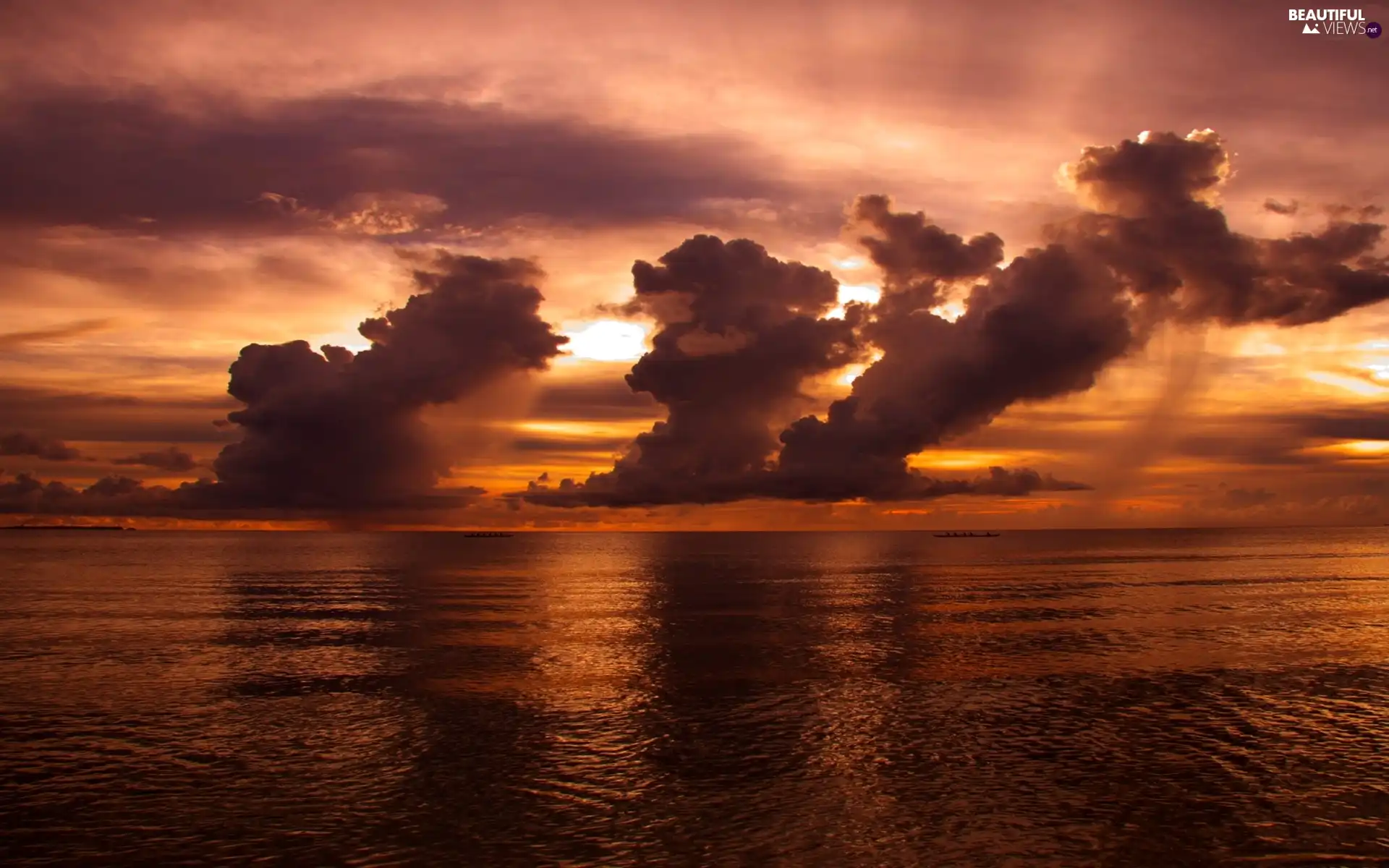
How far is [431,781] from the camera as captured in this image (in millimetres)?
32531

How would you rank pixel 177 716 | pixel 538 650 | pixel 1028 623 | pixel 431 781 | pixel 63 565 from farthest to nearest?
1. pixel 63 565
2. pixel 1028 623
3. pixel 538 650
4. pixel 177 716
5. pixel 431 781

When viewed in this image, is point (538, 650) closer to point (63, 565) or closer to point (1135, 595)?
point (1135, 595)

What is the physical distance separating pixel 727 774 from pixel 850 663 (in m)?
25.3

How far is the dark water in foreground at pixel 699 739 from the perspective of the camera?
88.6ft

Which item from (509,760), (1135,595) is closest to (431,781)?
(509,760)

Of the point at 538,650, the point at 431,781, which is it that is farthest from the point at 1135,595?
the point at 431,781

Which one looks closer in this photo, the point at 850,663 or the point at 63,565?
the point at 850,663

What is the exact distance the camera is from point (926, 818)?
28.6m

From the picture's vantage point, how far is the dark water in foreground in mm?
27000

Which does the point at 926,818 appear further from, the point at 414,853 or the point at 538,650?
the point at 538,650

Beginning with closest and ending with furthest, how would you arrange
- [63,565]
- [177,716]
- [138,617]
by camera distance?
[177,716] → [138,617] → [63,565]

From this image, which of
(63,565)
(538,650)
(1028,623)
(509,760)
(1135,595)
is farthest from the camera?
(63,565)

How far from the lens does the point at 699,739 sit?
38219mm

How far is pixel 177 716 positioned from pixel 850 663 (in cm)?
3591
